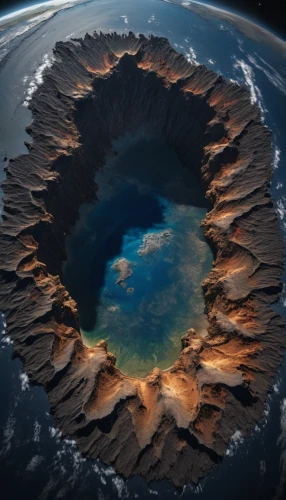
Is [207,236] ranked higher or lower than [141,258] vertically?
higher

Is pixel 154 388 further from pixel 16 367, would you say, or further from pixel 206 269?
pixel 206 269

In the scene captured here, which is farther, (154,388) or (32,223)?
(32,223)

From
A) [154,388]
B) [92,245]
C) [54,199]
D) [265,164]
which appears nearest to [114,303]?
[92,245]

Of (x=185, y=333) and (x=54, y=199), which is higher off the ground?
(x=54, y=199)

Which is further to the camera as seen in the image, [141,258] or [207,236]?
[141,258]

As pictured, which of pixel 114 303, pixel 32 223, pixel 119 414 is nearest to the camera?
pixel 119 414

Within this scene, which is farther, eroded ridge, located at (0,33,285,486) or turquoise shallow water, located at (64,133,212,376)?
turquoise shallow water, located at (64,133,212,376)
